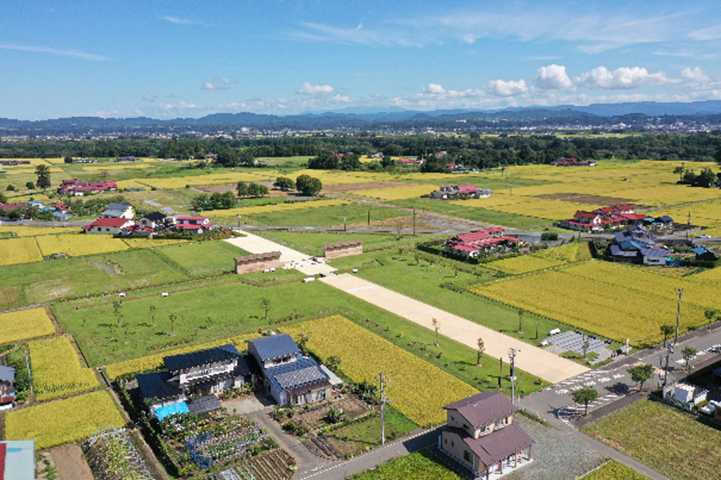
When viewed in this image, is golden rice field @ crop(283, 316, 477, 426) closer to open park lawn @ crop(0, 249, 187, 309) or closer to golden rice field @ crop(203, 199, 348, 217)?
open park lawn @ crop(0, 249, 187, 309)

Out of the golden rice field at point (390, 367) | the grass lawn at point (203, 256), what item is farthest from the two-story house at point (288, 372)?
the grass lawn at point (203, 256)

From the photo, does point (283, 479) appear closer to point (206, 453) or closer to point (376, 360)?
point (206, 453)

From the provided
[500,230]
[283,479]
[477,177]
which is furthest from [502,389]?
[477,177]

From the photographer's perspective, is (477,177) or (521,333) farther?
(477,177)

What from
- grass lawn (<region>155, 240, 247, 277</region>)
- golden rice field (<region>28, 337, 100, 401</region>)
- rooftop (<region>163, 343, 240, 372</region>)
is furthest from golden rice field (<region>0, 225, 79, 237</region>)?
rooftop (<region>163, 343, 240, 372</region>)

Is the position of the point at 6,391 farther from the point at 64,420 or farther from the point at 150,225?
the point at 150,225
